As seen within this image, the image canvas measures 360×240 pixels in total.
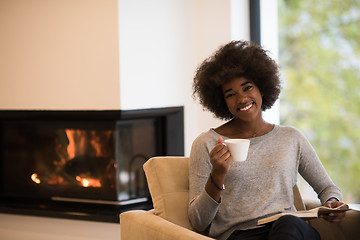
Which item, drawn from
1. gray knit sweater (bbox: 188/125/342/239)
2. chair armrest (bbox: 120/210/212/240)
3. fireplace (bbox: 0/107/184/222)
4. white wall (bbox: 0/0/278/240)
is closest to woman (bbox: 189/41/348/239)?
gray knit sweater (bbox: 188/125/342/239)

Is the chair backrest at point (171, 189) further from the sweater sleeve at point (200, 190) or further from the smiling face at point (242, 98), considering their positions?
the smiling face at point (242, 98)

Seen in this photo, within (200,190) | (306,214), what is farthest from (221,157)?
(306,214)

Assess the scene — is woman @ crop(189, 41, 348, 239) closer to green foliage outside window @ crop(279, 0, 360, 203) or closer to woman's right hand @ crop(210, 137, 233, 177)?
woman's right hand @ crop(210, 137, 233, 177)

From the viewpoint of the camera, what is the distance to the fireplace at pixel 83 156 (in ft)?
10.6

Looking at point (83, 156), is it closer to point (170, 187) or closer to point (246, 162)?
point (170, 187)

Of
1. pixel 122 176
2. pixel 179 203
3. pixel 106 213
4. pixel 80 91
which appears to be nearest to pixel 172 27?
pixel 80 91

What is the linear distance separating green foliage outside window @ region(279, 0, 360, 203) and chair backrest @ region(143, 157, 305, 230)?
1974 millimetres

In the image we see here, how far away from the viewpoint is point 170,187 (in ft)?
6.59

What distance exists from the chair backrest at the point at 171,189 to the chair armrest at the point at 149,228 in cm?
6

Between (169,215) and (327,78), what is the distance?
2390mm

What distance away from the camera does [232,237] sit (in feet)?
6.00

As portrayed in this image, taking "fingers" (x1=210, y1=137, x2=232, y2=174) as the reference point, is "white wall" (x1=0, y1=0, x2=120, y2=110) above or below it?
above

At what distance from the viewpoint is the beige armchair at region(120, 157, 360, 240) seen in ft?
5.83

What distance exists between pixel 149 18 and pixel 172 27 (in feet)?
→ 0.72
